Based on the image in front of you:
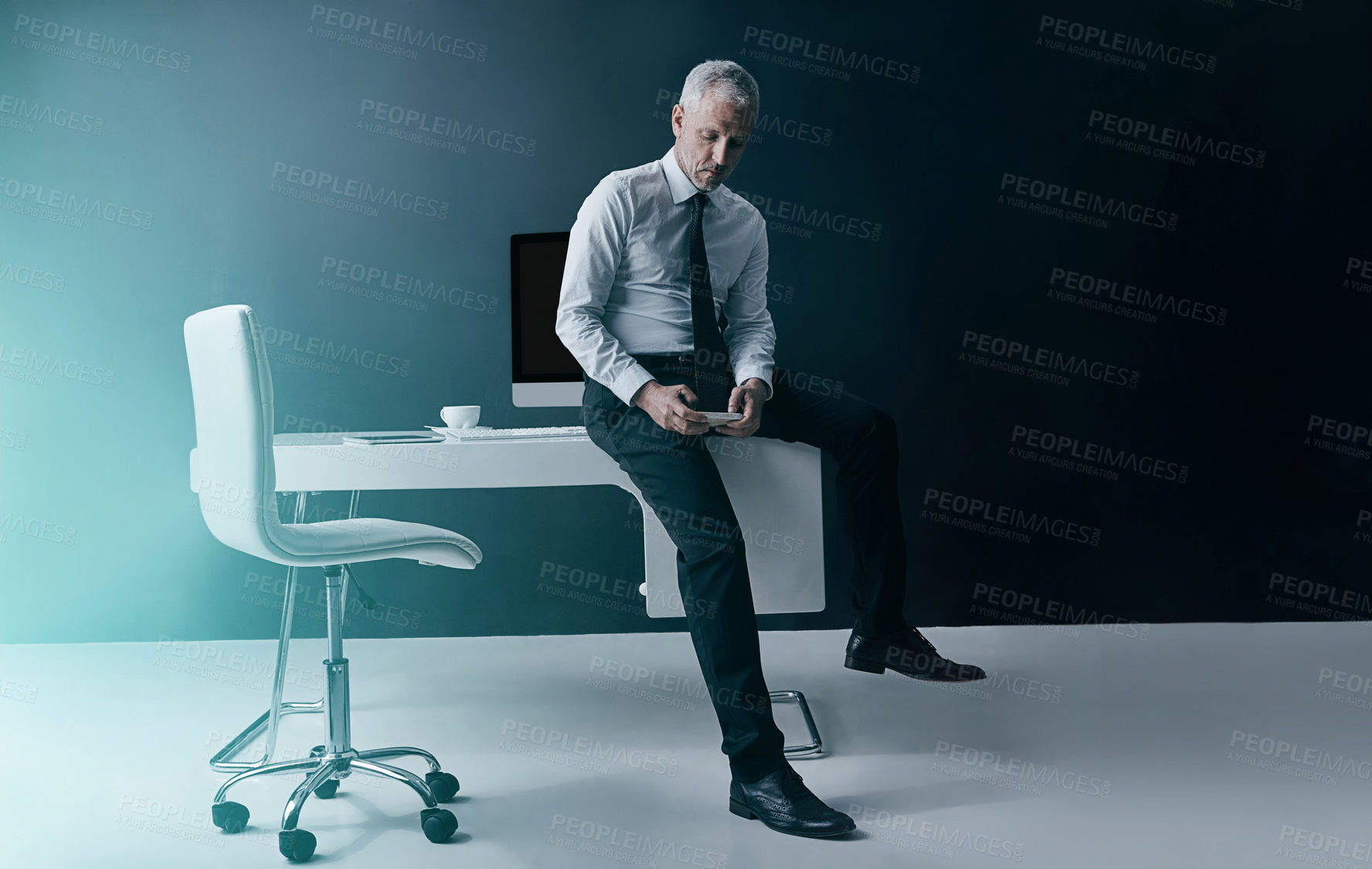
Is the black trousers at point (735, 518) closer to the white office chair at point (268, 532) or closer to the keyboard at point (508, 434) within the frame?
the keyboard at point (508, 434)

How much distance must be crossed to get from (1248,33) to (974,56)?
0.89 m

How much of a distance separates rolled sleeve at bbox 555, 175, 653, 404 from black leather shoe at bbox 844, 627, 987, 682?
0.81 m

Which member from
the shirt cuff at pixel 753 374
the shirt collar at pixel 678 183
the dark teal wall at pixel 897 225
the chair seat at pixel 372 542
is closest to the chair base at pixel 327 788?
the chair seat at pixel 372 542

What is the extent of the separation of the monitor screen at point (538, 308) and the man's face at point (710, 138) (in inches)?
20.4

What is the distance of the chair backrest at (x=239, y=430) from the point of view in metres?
1.67

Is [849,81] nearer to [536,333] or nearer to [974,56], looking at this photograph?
[974,56]

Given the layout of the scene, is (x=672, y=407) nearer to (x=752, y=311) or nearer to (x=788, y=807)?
(x=752, y=311)

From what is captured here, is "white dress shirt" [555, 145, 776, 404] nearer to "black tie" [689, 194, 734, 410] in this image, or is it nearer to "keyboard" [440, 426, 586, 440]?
"black tie" [689, 194, 734, 410]

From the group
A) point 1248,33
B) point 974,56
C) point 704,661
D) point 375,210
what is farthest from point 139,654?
point 1248,33

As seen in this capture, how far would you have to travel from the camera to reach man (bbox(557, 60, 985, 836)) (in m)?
1.80

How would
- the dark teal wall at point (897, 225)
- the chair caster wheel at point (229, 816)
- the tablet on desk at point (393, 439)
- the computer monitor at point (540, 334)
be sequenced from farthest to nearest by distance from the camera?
the dark teal wall at point (897, 225) < the computer monitor at point (540, 334) < the tablet on desk at point (393, 439) < the chair caster wheel at point (229, 816)

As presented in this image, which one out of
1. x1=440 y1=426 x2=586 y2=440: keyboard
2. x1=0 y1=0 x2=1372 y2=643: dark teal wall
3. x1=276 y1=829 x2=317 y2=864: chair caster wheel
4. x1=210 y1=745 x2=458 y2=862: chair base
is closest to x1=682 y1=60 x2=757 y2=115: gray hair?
x1=440 y1=426 x2=586 y2=440: keyboard

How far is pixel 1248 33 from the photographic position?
10.4 feet

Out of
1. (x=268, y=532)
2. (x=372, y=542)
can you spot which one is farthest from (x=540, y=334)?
(x=268, y=532)
